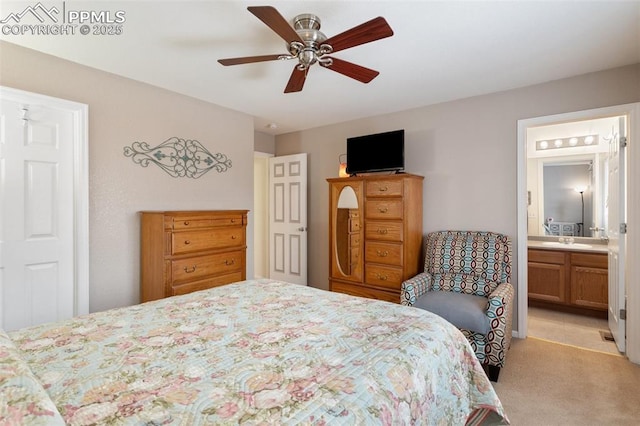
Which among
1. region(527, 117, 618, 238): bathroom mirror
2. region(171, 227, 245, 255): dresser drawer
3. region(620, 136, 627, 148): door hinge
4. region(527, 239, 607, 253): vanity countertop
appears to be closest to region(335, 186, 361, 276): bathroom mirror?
region(171, 227, 245, 255): dresser drawer

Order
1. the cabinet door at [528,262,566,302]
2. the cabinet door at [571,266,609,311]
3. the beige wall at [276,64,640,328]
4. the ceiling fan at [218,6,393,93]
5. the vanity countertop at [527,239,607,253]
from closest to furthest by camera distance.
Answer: the ceiling fan at [218,6,393,93] < the beige wall at [276,64,640,328] < the cabinet door at [571,266,609,311] < the vanity countertop at [527,239,607,253] < the cabinet door at [528,262,566,302]

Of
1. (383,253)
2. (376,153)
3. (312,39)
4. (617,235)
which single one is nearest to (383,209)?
(383,253)

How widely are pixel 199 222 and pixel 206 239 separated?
7.1 inches

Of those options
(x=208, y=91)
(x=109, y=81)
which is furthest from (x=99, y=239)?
(x=208, y=91)

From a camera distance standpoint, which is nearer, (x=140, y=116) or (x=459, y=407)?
(x=459, y=407)

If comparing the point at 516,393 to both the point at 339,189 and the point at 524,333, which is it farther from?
the point at 339,189

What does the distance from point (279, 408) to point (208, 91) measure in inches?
123

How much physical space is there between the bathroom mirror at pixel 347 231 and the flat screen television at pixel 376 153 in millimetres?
317

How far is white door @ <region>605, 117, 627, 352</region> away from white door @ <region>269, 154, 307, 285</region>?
132 inches

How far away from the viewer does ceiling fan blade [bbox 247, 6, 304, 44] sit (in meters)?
1.44

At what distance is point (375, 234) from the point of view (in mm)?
3459

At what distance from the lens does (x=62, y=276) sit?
99.6 inches

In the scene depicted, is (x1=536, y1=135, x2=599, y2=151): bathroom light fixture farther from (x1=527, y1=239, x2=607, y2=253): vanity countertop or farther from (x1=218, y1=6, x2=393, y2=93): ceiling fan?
(x1=218, y1=6, x2=393, y2=93): ceiling fan

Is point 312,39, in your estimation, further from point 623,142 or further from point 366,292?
point 623,142
